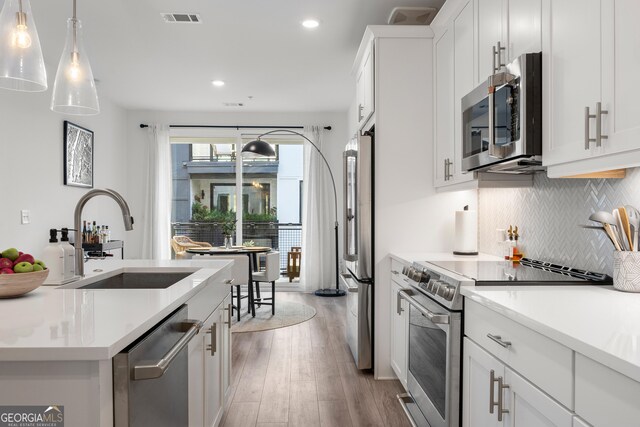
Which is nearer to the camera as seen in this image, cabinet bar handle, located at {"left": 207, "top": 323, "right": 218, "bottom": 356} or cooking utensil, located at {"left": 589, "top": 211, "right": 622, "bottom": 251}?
cooking utensil, located at {"left": 589, "top": 211, "right": 622, "bottom": 251}

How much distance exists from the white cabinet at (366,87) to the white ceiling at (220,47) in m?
0.31

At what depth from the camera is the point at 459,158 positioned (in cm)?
278

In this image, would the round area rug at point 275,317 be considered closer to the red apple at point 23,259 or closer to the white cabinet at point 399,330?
the white cabinet at point 399,330

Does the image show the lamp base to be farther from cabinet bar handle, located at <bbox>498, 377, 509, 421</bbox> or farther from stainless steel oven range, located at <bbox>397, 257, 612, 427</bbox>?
cabinet bar handle, located at <bbox>498, 377, 509, 421</bbox>

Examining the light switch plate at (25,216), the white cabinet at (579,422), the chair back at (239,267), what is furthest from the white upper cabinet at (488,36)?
the light switch plate at (25,216)

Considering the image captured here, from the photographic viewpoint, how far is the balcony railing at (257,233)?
7027 mm

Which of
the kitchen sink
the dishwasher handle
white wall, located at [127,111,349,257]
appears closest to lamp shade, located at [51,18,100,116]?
the kitchen sink

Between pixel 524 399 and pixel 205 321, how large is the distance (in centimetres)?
127

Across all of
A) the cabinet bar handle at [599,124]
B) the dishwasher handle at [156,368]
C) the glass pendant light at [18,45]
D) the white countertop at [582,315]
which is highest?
the glass pendant light at [18,45]

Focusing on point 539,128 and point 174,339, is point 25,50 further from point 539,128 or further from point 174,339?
point 539,128

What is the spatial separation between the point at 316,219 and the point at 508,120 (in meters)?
4.91

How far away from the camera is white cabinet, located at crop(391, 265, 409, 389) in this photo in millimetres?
2781

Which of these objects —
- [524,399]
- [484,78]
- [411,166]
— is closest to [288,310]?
[411,166]

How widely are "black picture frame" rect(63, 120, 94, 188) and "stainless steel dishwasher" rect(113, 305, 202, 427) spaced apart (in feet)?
14.2
